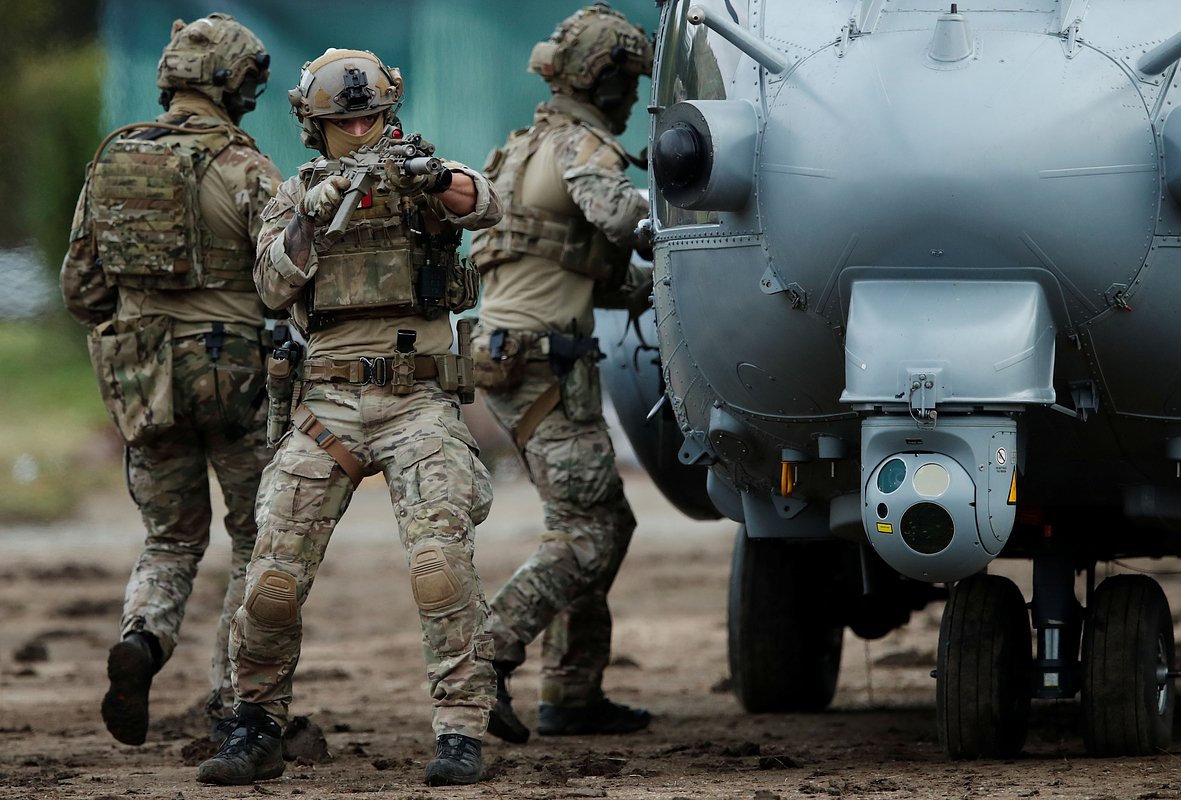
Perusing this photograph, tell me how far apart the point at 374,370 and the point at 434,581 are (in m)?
0.69

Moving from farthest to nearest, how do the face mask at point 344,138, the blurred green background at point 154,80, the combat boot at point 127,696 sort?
the blurred green background at point 154,80
the combat boot at point 127,696
the face mask at point 344,138

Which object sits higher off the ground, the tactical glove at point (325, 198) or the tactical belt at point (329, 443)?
the tactical glove at point (325, 198)

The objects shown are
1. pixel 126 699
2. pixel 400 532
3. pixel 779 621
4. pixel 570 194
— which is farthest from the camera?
pixel 779 621

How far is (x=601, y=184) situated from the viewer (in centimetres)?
739

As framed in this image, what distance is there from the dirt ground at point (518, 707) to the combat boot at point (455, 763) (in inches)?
1.8

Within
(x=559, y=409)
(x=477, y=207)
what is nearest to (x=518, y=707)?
(x=559, y=409)

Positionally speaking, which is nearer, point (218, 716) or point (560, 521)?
point (218, 716)

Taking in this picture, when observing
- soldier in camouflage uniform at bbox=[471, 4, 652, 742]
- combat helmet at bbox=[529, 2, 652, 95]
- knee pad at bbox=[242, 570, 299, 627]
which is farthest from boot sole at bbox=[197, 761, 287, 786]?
combat helmet at bbox=[529, 2, 652, 95]

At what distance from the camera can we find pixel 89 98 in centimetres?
1259

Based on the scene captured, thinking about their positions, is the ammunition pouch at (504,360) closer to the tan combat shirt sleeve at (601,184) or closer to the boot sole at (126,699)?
the tan combat shirt sleeve at (601,184)

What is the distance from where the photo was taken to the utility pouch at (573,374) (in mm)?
7660

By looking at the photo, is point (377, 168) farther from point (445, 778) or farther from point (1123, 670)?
point (1123, 670)

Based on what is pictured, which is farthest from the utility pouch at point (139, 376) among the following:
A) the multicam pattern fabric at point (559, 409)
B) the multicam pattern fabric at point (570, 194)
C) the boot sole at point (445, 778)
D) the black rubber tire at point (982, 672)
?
the black rubber tire at point (982, 672)

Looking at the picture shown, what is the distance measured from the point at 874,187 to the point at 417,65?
22.8ft
